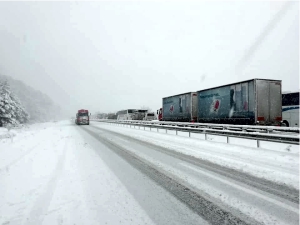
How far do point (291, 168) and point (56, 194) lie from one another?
6.37m

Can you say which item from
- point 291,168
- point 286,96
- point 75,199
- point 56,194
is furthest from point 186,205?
point 286,96

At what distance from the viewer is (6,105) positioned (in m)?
39.8

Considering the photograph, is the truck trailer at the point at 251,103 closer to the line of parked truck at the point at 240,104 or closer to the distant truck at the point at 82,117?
the line of parked truck at the point at 240,104

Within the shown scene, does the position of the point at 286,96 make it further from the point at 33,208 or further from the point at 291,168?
the point at 33,208

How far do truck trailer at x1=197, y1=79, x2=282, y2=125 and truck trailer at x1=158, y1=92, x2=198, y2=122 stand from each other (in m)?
4.36

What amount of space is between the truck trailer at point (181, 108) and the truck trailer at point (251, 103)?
4.36m

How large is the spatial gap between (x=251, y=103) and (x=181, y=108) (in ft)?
32.9

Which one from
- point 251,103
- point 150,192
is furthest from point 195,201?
point 251,103

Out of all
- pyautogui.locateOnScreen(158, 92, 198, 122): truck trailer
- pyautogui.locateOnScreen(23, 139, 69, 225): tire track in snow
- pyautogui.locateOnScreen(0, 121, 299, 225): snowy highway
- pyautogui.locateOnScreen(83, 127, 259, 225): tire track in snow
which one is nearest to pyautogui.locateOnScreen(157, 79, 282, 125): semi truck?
pyautogui.locateOnScreen(158, 92, 198, 122): truck trailer

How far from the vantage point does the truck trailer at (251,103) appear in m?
14.4

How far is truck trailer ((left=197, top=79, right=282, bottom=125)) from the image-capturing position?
567 inches

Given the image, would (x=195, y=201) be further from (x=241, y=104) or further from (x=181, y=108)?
(x=181, y=108)

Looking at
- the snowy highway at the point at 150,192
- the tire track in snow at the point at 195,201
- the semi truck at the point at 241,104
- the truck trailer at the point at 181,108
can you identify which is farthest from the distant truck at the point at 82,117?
the tire track in snow at the point at 195,201

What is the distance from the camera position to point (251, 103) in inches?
579
